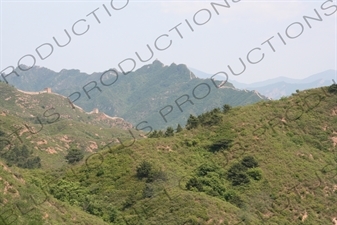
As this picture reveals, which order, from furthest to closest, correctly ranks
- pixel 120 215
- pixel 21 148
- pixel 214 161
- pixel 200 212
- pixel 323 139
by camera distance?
pixel 21 148 → pixel 323 139 → pixel 214 161 → pixel 120 215 → pixel 200 212

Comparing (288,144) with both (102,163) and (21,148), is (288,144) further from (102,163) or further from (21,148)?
(21,148)

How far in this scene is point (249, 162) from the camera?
28641 millimetres

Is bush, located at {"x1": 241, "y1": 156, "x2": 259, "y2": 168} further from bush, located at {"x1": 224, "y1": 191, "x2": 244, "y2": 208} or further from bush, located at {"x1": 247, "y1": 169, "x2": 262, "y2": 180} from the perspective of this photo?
bush, located at {"x1": 224, "y1": 191, "x2": 244, "y2": 208}

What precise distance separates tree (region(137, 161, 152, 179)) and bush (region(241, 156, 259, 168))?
6.60 metres

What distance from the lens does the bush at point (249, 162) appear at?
1127 inches

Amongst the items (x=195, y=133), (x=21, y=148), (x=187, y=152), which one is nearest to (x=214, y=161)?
(x=187, y=152)

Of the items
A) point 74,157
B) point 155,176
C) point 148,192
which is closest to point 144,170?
point 155,176

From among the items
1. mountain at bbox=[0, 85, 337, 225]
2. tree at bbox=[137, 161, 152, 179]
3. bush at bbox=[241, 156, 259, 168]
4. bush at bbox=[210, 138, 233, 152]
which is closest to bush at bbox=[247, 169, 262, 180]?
mountain at bbox=[0, 85, 337, 225]

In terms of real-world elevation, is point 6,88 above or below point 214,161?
above

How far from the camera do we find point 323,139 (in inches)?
1318

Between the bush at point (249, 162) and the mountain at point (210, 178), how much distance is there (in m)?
0.07

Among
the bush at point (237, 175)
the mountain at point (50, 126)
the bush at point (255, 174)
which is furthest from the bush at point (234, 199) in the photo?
the mountain at point (50, 126)

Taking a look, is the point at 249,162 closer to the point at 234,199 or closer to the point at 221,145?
the point at 221,145

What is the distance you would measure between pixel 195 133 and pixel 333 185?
36.2 ft
